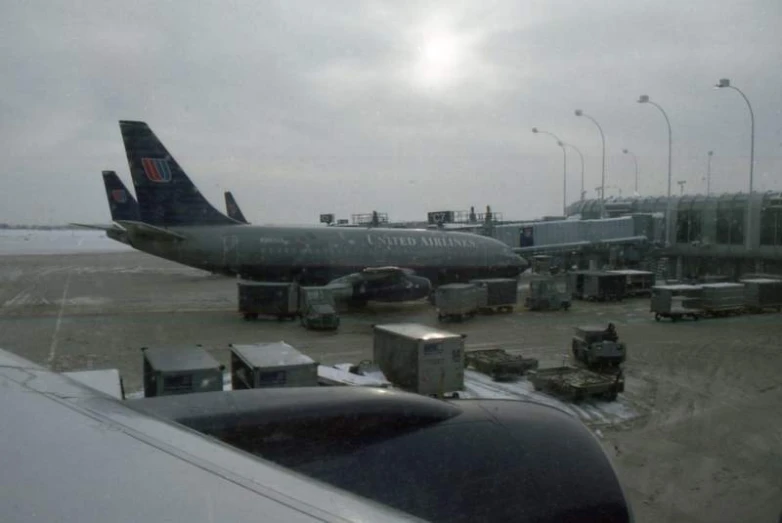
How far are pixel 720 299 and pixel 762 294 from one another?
9.25 feet

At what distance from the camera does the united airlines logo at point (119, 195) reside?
39.9 metres

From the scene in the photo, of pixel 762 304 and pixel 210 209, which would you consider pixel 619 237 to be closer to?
pixel 762 304

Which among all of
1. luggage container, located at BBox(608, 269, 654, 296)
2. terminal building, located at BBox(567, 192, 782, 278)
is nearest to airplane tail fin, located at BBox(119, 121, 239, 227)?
Answer: luggage container, located at BBox(608, 269, 654, 296)

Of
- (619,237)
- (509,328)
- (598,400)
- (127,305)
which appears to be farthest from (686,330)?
(619,237)

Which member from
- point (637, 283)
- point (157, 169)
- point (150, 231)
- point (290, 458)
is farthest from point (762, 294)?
point (290, 458)

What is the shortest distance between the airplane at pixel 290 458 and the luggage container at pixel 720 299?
69.5ft

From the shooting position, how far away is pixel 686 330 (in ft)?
66.2

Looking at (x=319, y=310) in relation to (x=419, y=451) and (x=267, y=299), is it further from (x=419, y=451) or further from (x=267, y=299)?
(x=419, y=451)

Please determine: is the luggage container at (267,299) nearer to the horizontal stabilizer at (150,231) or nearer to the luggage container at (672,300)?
the horizontal stabilizer at (150,231)

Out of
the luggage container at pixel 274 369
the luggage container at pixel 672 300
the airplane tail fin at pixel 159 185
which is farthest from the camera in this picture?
the airplane tail fin at pixel 159 185

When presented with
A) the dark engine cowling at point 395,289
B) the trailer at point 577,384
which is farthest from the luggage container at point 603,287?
the trailer at point 577,384

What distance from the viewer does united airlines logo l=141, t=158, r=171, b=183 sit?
78.9ft

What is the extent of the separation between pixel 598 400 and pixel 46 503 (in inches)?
452

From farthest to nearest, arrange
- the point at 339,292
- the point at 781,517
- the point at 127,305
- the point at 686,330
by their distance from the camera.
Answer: the point at 127,305 < the point at 339,292 < the point at 686,330 < the point at 781,517
